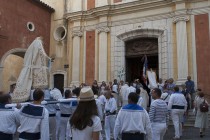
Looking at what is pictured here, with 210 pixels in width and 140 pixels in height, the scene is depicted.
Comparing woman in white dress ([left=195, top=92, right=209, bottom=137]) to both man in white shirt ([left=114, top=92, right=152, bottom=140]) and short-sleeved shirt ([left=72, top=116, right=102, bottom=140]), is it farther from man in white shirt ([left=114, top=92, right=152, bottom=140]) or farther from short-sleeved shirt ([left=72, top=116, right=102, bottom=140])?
short-sleeved shirt ([left=72, top=116, right=102, bottom=140])

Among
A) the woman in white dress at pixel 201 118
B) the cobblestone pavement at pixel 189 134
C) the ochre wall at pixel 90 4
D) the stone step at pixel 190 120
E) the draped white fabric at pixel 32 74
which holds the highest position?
the ochre wall at pixel 90 4

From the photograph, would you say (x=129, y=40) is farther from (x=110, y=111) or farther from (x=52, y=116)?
(x=52, y=116)

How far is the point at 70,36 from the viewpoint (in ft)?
67.5

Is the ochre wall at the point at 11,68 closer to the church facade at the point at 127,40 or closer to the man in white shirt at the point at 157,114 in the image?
the church facade at the point at 127,40

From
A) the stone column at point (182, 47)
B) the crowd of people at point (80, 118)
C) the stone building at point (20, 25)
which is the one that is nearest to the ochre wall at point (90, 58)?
the stone building at point (20, 25)

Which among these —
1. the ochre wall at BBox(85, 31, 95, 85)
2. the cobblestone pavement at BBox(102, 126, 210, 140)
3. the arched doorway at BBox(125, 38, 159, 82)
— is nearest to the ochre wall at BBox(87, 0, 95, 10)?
the ochre wall at BBox(85, 31, 95, 85)

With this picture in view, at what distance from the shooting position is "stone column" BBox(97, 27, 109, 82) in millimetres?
18500

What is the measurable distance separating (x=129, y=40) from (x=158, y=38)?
220cm

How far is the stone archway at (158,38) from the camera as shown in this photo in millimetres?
16875

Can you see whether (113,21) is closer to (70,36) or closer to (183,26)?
(70,36)

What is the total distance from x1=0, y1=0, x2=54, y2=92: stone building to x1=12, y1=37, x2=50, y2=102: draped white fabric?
955 centimetres

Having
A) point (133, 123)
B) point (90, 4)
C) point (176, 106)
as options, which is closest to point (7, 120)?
point (133, 123)

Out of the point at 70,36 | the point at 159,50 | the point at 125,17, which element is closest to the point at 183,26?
the point at 159,50

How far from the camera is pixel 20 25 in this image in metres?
18.0
